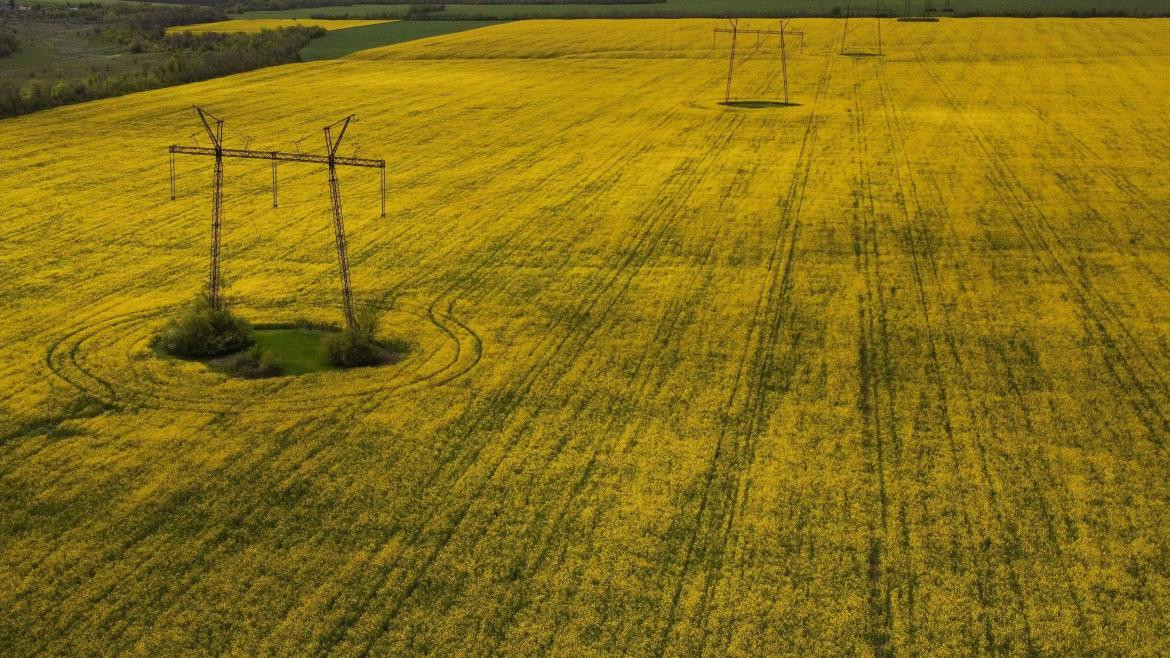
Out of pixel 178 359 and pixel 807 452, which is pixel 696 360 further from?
pixel 178 359

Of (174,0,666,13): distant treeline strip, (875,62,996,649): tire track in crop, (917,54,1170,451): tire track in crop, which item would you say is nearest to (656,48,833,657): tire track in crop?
(875,62,996,649): tire track in crop

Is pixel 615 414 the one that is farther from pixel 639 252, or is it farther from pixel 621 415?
pixel 639 252

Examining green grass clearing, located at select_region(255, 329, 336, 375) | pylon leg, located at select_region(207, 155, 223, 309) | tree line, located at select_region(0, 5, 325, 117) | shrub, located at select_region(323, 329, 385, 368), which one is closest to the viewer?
shrub, located at select_region(323, 329, 385, 368)

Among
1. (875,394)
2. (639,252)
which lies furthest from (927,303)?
(639,252)

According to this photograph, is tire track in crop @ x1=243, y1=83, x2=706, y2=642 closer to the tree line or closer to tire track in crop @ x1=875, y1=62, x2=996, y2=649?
tire track in crop @ x1=875, y1=62, x2=996, y2=649

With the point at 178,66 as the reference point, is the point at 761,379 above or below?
below

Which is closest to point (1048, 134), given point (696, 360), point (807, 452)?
point (696, 360)

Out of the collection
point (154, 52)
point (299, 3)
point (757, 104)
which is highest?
point (299, 3)
